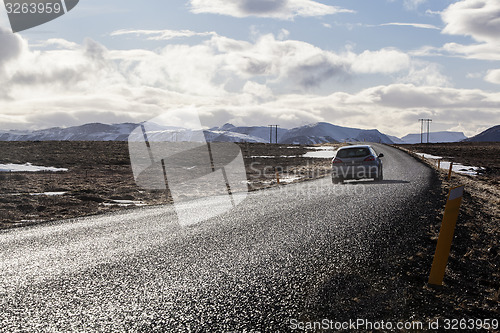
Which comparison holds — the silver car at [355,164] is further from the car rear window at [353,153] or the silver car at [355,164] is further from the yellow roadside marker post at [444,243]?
the yellow roadside marker post at [444,243]

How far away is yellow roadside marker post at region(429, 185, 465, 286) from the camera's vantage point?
16.0ft

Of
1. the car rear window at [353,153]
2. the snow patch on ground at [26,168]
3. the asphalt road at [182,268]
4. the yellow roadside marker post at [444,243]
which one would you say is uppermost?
the car rear window at [353,153]

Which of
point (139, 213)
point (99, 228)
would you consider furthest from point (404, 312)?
point (139, 213)

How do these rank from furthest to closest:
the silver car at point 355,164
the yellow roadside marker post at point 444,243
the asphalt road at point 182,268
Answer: the silver car at point 355,164
the yellow roadside marker post at point 444,243
the asphalt road at point 182,268

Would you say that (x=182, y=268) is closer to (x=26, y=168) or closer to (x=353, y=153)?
(x=353, y=153)

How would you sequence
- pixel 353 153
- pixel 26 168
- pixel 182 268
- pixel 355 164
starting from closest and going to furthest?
pixel 182 268 < pixel 355 164 < pixel 353 153 < pixel 26 168

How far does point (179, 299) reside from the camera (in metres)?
4.20

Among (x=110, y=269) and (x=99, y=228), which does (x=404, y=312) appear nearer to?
(x=110, y=269)

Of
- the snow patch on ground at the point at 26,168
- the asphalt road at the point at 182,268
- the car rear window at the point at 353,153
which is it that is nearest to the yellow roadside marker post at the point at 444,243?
the asphalt road at the point at 182,268

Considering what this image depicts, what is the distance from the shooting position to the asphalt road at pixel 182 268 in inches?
149

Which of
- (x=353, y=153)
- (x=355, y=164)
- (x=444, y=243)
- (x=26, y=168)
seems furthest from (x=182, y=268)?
(x=26, y=168)

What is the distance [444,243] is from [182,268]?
3.26 metres

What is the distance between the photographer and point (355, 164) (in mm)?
17797

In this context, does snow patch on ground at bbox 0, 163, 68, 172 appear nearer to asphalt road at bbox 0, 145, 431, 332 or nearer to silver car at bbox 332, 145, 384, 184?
silver car at bbox 332, 145, 384, 184
